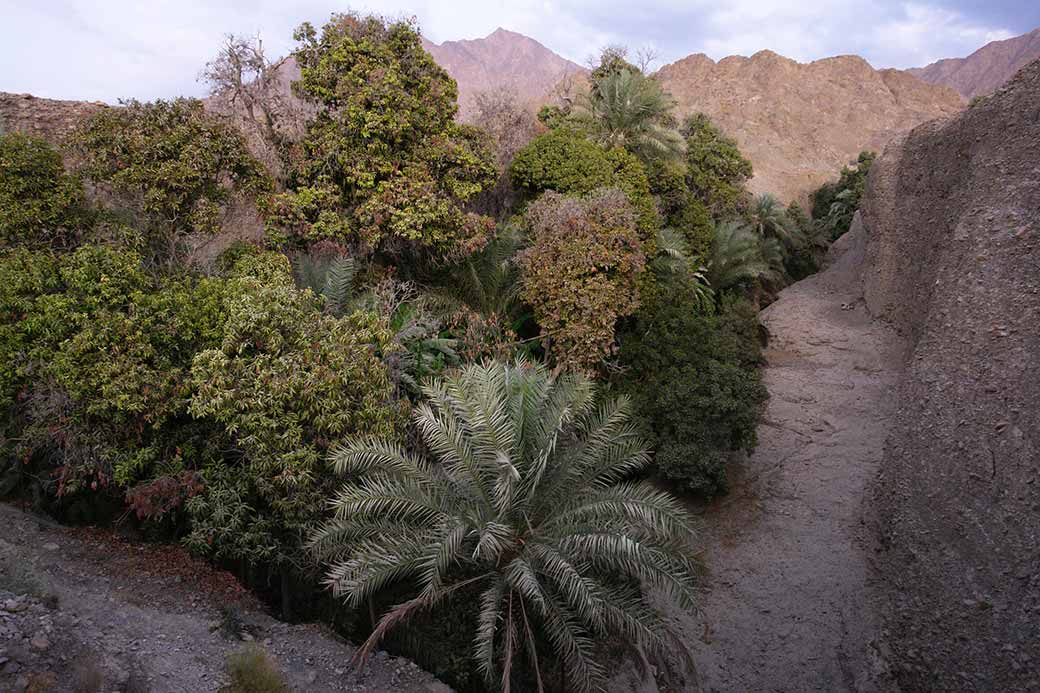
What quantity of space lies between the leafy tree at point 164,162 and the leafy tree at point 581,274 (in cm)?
596

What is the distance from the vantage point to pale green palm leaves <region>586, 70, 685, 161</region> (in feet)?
63.2

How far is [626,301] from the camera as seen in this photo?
44.9 feet

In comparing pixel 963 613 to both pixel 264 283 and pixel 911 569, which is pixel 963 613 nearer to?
pixel 911 569

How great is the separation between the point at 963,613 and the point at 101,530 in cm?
1224

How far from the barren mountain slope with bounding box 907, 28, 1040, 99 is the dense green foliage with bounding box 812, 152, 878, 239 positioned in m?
24.2

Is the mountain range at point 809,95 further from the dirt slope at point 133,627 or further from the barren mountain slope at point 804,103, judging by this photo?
the dirt slope at point 133,627

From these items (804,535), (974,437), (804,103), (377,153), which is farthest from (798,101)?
(974,437)

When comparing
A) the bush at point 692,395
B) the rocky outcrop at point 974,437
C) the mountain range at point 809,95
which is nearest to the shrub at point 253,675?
the bush at point 692,395

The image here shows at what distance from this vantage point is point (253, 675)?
7047 mm

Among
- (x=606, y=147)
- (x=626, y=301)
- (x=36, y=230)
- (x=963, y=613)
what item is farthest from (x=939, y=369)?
(x=36, y=230)

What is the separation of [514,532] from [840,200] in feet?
88.5

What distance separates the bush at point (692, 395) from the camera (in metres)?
12.5

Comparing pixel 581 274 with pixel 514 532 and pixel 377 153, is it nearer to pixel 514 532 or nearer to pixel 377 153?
pixel 377 153

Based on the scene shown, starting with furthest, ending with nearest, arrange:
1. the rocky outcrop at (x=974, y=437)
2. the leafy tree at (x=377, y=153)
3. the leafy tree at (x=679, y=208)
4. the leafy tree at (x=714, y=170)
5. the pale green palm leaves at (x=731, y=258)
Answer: the leafy tree at (x=714, y=170)
the pale green palm leaves at (x=731, y=258)
the leafy tree at (x=679, y=208)
the leafy tree at (x=377, y=153)
the rocky outcrop at (x=974, y=437)
